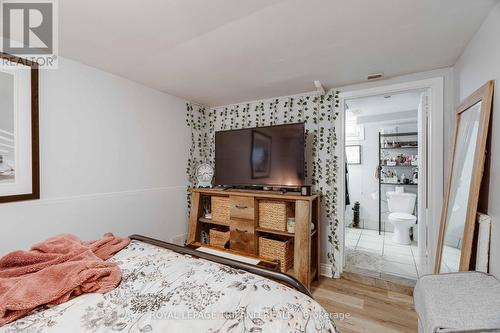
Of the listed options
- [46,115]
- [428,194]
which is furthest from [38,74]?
[428,194]

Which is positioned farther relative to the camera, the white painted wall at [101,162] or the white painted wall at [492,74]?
the white painted wall at [101,162]

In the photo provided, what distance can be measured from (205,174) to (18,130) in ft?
6.28

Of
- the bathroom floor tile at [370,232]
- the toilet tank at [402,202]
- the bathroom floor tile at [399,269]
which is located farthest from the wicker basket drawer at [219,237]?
the toilet tank at [402,202]

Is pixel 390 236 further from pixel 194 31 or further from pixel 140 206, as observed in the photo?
pixel 194 31

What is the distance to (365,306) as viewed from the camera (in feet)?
6.91

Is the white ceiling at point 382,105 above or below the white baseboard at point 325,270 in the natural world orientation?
above

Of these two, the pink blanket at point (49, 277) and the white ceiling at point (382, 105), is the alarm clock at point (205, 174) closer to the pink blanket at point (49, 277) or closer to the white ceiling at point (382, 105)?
the pink blanket at point (49, 277)

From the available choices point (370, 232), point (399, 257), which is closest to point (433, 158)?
point (399, 257)

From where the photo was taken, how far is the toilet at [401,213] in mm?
3744

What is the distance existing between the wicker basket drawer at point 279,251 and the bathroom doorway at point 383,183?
38.0 inches

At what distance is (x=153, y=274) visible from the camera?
1159 millimetres

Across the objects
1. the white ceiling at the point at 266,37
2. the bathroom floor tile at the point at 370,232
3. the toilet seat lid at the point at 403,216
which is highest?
the white ceiling at the point at 266,37

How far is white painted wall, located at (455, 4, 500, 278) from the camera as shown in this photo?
124 cm

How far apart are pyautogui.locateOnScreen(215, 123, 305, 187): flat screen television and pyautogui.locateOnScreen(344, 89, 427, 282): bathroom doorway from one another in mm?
1403
